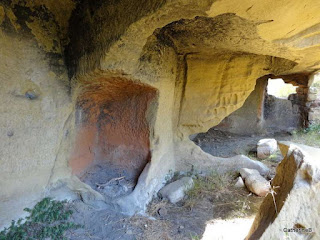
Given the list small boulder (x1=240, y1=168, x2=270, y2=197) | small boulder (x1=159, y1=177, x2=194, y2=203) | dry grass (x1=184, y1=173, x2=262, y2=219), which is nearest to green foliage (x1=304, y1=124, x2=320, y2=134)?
small boulder (x1=240, y1=168, x2=270, y2=197)

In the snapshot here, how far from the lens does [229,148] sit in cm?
424

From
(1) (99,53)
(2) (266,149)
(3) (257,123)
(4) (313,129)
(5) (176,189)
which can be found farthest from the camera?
(3) (257,123)

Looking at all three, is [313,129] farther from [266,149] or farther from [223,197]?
[223,197]

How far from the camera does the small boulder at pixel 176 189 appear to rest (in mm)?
2371

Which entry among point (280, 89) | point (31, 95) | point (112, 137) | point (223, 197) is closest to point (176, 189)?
point (223, 197)

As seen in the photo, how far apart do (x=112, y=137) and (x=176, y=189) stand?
0.89 meters

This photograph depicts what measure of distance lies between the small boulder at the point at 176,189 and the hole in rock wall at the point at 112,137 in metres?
0.34

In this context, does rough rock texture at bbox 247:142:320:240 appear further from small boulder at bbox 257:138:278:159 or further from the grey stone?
small boulder at bbox 257:138:278:159

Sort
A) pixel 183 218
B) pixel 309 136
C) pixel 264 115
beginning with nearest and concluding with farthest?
1. pixel 183 218
2. pixel 309 136
3. pixel 264 115

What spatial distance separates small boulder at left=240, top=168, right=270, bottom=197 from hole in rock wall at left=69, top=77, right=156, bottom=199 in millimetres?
1142

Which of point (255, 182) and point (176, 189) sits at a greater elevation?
point (255, 182)

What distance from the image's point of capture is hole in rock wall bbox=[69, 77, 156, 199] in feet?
7.43

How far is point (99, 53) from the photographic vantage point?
173 cm

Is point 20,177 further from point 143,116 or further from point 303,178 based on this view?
point 303,178
